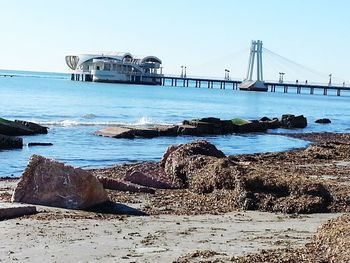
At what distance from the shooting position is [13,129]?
31.8m

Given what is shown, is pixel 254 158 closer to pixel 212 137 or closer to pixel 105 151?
pixel 105 151

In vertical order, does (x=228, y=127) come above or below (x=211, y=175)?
below

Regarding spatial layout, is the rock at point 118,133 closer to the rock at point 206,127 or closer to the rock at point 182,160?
the rock at point 206,127

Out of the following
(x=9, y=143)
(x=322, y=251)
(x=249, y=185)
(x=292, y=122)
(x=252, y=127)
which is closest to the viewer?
(x=322, y=251)

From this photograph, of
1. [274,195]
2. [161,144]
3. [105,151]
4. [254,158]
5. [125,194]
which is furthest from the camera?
[161,144]

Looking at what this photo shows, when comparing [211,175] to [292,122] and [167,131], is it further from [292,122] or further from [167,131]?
[292,122]

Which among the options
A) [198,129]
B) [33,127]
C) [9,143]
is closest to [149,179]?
[9,143]

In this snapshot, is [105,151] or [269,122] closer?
[105,151]

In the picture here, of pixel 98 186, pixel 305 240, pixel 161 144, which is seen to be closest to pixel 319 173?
pixel 98 186

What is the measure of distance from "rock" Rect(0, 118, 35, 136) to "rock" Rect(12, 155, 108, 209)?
19790 mm

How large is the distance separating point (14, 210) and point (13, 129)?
22.0 metres

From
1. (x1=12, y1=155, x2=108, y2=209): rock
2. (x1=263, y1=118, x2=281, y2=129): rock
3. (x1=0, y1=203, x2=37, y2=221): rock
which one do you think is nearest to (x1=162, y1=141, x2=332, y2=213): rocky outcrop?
(x1=12, y1=155, x2=108, y2=209): rock

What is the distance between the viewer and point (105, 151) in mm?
26688

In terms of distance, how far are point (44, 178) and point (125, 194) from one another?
2101 millimetres
